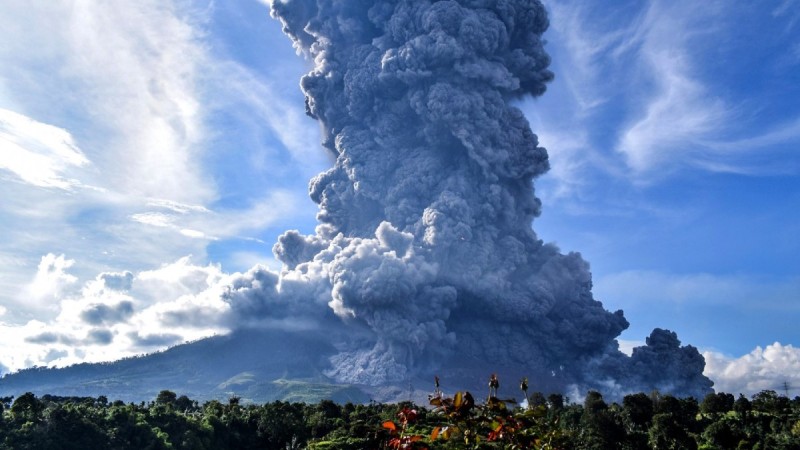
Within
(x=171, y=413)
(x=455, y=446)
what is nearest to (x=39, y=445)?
(x=171, y=413)

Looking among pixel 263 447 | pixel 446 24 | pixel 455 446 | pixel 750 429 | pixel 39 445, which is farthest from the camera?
pixel 446 24

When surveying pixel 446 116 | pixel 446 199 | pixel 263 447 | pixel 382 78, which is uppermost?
pixel 382 78

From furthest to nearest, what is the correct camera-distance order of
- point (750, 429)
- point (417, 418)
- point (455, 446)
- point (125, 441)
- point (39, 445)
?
point (750, 429), point (125, 441), point (39, 445), point (455, 446), point (417, 418)

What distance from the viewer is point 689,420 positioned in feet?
246

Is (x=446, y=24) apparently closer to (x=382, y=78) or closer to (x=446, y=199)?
(x=382, y=78)

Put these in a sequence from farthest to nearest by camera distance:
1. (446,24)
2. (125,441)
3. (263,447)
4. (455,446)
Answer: (446,24) < (263,447) < (125,441) < (455,446)

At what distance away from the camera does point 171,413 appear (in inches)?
2766

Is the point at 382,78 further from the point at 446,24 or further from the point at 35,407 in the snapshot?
the point at 35,407

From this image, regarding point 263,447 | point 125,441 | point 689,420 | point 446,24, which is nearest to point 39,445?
point 125,441

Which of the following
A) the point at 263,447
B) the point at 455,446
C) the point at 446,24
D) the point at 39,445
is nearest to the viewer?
the point at 455,446

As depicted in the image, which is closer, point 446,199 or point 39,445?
→ point 39,445

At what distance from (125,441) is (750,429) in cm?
6611

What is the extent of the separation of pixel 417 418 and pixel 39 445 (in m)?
59.2

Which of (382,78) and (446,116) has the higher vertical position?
(382,78)
